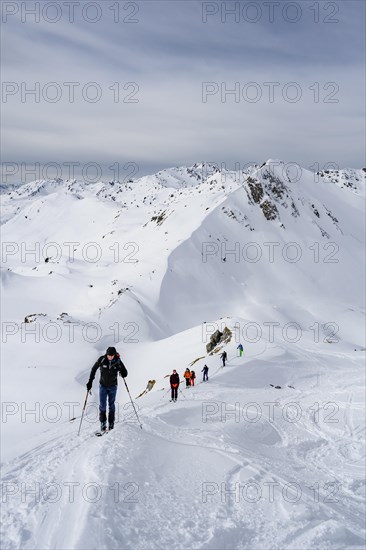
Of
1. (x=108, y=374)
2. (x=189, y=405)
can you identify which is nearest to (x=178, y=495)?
(x=108, y=374)

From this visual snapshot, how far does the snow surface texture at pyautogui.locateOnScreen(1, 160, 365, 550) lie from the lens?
6699 mm

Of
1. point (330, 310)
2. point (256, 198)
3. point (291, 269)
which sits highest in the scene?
point (256, 198)

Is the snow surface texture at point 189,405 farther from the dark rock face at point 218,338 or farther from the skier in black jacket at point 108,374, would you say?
the dark rock face at point 218,338

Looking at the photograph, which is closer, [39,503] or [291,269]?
[39,503]

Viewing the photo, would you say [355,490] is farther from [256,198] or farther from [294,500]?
[256,198]

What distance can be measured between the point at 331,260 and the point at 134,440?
10746 centimetres

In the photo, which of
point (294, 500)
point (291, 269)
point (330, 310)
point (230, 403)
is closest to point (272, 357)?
point (230, 403)

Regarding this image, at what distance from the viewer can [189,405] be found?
16.5 m

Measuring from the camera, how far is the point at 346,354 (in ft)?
129

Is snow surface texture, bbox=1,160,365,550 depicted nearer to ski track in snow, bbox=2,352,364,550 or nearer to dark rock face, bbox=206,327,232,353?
ski track in snow, bbox=2,352,364,550

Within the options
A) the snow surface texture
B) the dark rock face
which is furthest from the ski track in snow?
the dark rock face

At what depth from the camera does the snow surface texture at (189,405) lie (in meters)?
6.70

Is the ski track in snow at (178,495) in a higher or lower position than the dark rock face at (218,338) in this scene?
higher

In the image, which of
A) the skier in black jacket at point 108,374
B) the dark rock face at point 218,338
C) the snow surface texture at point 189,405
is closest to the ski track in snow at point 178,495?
the snow surface texture at point 189,405
